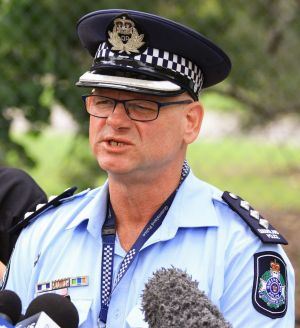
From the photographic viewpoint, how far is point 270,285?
284cm

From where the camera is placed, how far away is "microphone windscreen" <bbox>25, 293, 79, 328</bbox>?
7.90ft

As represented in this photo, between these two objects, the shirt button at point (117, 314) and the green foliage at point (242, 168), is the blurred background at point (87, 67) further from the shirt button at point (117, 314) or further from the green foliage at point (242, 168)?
the shirt button at point (117, 314)

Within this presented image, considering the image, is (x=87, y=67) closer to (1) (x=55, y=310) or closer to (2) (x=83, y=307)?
(2) (x=83, y=307)

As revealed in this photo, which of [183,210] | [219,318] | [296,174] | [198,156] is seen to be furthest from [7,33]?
[198,156]

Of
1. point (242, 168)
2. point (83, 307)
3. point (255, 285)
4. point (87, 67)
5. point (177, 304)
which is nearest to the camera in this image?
point (177, 304)

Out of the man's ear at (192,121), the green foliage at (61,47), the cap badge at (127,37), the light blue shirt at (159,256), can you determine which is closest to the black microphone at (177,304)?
the light blue shirt at (159,256)

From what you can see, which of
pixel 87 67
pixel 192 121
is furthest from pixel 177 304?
pixel 87 67

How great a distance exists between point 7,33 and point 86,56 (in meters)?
0.67

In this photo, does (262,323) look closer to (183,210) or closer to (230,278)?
(230,278)

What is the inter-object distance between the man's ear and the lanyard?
102 mm

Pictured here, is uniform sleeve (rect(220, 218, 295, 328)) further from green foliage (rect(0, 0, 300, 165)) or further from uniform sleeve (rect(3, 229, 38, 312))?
green foliage (rect(0, 0, 300, 165))

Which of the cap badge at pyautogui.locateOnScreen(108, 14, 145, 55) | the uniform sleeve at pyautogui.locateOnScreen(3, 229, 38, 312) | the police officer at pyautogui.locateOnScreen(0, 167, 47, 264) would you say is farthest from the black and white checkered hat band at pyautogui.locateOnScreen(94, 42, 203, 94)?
the police officer at pyautogui.locateOnScreen(0, 167, 47, 264)

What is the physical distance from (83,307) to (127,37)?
2.65ft

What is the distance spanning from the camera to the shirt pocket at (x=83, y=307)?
2902 mm
